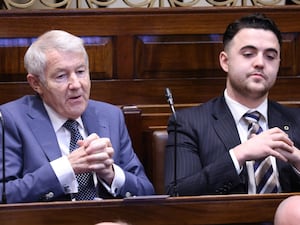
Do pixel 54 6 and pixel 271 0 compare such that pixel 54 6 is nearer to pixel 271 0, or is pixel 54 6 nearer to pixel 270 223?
pixel 271 0

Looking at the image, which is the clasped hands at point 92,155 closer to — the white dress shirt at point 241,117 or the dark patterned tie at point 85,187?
the dark patterned tie at point 85,187

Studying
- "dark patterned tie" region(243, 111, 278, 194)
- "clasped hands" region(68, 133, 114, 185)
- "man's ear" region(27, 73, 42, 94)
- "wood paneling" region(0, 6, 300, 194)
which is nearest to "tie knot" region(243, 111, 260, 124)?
"dark patterned tie" region(243, 111, 278, 194)

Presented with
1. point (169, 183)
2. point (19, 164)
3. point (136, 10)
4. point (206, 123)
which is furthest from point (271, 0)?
point (19, 164)

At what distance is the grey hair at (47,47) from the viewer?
182 cm

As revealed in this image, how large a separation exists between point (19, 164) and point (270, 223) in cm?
59

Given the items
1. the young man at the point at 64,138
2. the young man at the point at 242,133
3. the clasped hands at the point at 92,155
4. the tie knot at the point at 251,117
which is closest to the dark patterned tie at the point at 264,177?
the young man at the point at 242,133

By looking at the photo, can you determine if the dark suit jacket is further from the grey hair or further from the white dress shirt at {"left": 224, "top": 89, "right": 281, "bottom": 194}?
the grey hair

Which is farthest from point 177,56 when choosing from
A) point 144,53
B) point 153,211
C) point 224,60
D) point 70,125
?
point 153,211

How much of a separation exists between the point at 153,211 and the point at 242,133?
57cm

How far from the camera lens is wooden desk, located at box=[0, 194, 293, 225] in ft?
4.60

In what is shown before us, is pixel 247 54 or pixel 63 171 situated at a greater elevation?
pixel 247 54

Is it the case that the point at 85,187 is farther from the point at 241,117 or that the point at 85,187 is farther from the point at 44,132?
the point at 241,117

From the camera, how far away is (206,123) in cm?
194

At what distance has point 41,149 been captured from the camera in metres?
1.78
